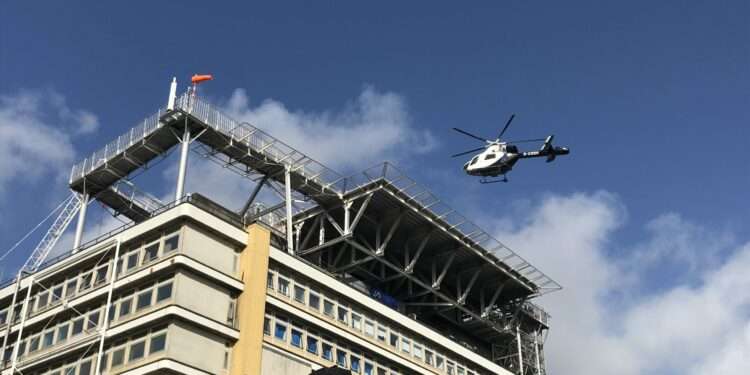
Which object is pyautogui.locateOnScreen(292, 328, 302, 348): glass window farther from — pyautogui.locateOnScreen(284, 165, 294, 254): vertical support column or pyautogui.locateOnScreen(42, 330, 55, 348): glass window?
pyautogui.locateOnScreen(42, 330, 55, 348): glass window

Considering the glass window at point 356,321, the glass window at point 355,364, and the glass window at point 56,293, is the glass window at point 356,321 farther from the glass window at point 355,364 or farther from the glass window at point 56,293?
the glass window at point 56,293

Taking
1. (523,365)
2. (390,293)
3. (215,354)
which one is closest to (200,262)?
(215,354)

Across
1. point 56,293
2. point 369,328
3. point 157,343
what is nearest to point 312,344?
point 369,328

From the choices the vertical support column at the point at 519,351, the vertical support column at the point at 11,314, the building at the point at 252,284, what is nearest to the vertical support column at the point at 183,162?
the building at the point at 252,284

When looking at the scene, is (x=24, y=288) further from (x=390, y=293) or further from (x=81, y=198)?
(x=390, y=293)

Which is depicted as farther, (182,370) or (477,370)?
(477,370)

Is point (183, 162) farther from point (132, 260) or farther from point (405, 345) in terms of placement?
point (405, 345)
